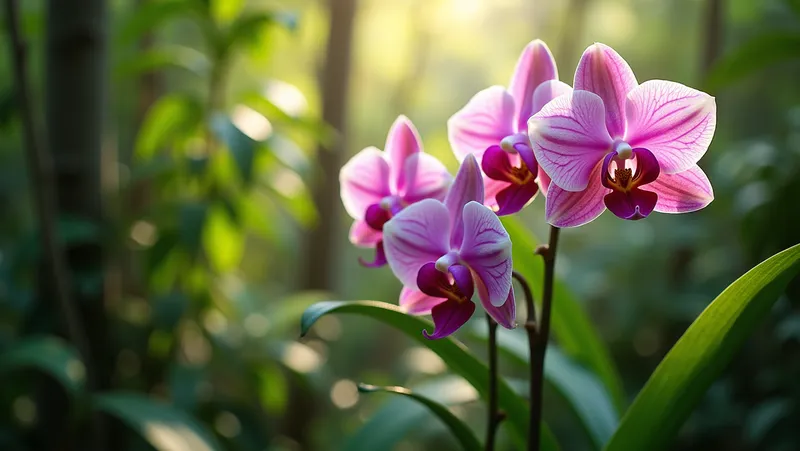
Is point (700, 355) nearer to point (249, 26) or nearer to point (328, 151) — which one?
point (249, 26)

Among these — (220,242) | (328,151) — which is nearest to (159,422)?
(220,242)

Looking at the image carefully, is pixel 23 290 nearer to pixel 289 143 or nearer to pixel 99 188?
pixel 99 188

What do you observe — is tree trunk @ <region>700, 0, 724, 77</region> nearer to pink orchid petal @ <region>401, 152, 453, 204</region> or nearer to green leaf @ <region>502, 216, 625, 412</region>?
green leaf @ <region>502, 216, 625, 412</region>

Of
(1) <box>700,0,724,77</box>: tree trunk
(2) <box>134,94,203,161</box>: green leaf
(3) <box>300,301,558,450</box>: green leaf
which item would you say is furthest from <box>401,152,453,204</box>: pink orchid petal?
(1) <box>700,0,724,77</box>: tree trunk

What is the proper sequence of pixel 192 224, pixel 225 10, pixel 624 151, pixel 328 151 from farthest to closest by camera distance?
pixel 328 151
pixel 225 10
pixel 192 224
pixel 624 151

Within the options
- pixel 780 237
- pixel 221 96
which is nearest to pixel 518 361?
pixel 780 237

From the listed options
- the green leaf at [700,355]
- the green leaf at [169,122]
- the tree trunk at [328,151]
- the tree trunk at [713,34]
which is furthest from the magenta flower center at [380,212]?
the tree trunk at [328,151]
